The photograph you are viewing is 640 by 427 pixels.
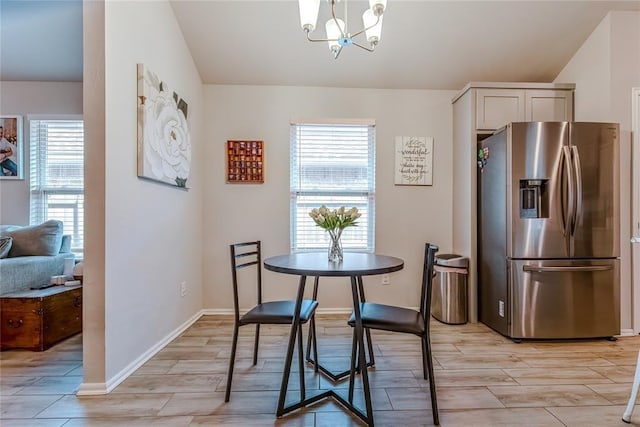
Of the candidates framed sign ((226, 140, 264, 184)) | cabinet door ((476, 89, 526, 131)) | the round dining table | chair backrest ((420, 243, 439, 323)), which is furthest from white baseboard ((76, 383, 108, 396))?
cabinet door ((476, 89, 526, 131))

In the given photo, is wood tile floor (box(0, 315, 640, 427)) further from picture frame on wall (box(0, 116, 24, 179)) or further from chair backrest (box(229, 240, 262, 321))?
picture frame on wall (box(0, 116, 24, 179))

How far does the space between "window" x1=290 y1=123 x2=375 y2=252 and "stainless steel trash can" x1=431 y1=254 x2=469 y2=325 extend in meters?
0.80

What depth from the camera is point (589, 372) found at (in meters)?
2.10

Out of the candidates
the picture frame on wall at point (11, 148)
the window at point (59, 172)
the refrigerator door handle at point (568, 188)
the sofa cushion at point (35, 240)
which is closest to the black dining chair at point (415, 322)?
the refrigerator door handle at point (568, 188)

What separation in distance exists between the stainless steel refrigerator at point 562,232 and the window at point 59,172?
174 inches

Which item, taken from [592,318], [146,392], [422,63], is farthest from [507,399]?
[422,63]

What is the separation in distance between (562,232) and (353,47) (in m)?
2.50

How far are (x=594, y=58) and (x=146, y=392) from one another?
4.57 meters

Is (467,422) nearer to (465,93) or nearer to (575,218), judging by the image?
(575,218)

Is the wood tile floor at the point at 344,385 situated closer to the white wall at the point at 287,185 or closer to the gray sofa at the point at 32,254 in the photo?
the gray sofa at the point at 32,254

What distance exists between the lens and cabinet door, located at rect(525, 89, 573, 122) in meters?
A: 3.09

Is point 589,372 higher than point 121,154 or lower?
lower

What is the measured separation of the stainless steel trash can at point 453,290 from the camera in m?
3.03

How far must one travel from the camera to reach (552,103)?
122 inches
